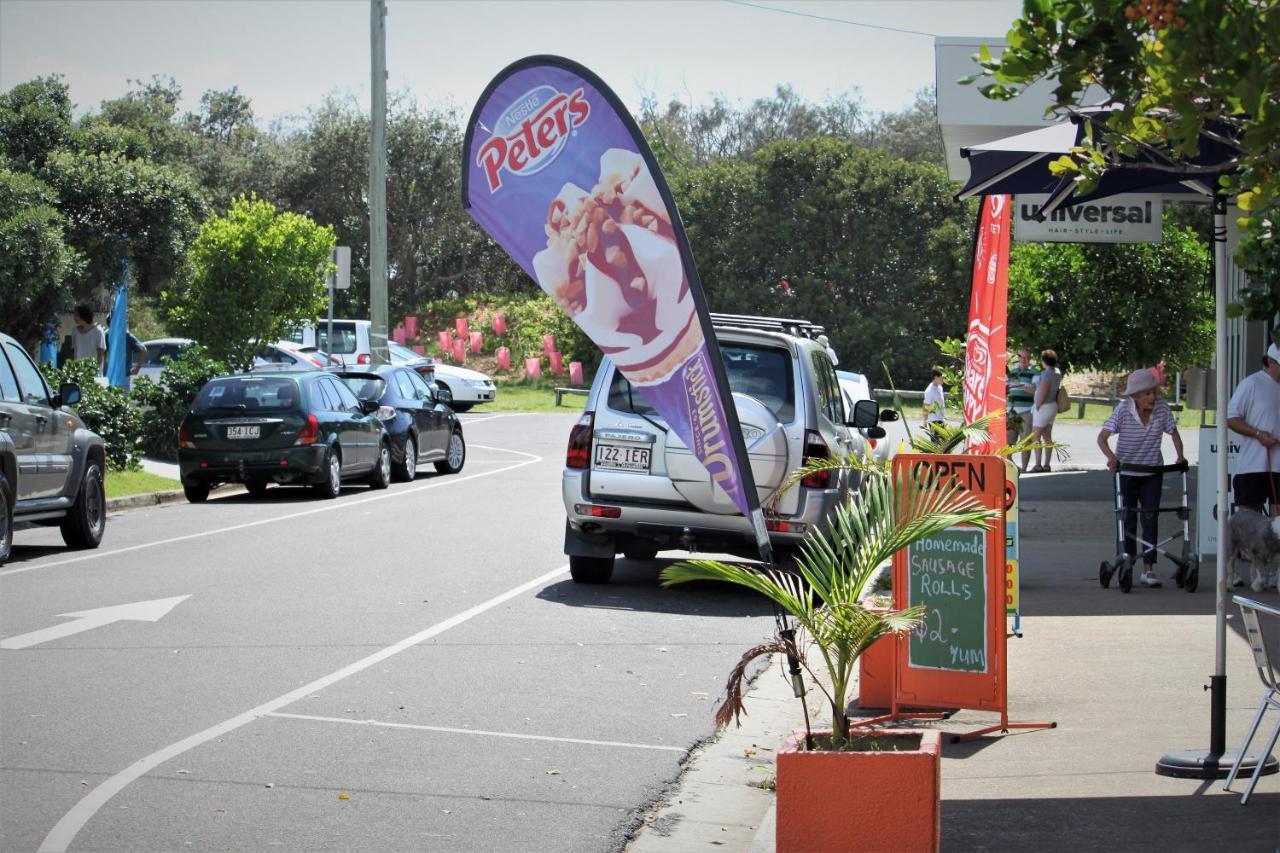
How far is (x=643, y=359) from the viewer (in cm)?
589

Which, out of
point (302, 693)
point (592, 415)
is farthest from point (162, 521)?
point (302, 693)

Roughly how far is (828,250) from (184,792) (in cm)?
4275

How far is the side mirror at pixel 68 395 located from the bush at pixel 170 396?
9289 mm

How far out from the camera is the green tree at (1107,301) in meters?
25.3

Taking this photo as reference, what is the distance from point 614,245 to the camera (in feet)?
19.1

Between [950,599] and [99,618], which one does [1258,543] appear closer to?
[950,599]

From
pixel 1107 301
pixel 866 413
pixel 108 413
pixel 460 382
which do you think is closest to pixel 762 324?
pixel 866 413

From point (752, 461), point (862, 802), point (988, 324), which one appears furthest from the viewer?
point (752, 461)

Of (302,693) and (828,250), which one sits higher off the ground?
(828,250)

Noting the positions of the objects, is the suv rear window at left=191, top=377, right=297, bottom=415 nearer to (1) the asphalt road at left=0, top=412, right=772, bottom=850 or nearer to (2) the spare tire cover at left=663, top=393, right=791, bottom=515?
(1) the asphalt road at left=0, top=412, right=772, bottom=850

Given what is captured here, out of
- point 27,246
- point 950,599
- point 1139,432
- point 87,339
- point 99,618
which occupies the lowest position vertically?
point 99,618

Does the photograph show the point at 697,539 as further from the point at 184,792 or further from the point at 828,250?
the point at 828,250

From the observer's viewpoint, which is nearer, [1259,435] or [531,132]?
[531,132]

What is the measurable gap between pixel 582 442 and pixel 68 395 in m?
5.25
